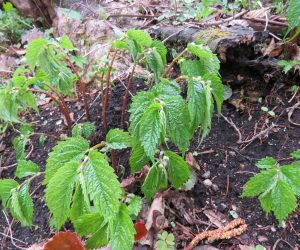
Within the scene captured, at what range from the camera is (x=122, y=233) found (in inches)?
45.8

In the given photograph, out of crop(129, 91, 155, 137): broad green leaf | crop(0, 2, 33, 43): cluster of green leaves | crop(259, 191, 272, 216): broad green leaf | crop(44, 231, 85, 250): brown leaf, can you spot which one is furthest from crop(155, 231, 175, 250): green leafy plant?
crop(0, 2, 33, 43): cluster of green leaves

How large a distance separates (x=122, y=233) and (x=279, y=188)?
63 cm

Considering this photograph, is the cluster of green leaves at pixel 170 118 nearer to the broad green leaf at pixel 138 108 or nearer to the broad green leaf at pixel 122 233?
the broad green leaf at pixel 138 108

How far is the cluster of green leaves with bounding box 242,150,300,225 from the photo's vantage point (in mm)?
1266

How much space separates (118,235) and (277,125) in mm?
1363

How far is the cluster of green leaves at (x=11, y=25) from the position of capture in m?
3.93

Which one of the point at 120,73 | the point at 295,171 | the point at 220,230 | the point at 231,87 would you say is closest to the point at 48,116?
the point at 120,73

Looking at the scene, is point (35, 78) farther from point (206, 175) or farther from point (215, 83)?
point (206, 175)

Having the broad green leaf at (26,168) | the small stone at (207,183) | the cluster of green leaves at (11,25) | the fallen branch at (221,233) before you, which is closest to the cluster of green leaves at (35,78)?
the broad green leaf at (26,168)

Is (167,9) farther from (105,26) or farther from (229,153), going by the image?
(229,153)

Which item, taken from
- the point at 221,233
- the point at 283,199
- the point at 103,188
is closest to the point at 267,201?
the point at 283,199

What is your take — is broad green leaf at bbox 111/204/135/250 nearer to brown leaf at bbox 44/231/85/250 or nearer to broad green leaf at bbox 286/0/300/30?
brown leaf at bbox 44/231/85/250

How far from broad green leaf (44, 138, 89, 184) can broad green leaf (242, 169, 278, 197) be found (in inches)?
27.2

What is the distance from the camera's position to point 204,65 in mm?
1544
